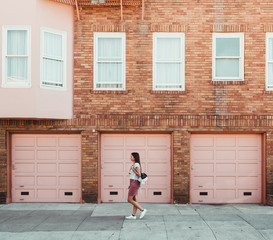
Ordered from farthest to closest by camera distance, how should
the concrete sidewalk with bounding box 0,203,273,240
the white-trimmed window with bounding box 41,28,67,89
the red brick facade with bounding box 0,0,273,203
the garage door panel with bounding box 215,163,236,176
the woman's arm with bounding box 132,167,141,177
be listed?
the garage door panel with bounding box 215,163,236,176
the red brick facade with bounding box 0,0,273,203
the white-trimmed window with bounding box 41,28,67,89
the woman's arm with bounding box 132,167,141,177
the concrete sidewalk with bounding box 0,203,273,240

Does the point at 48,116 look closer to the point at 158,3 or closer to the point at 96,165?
the point at 96,165

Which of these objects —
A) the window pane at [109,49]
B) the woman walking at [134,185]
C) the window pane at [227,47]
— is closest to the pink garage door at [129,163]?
the woman walking at [134,185]

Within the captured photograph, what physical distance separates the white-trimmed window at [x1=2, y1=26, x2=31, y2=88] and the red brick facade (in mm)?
1297

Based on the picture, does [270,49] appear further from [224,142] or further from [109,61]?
[109,61]

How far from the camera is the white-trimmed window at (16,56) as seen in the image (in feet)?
29.4

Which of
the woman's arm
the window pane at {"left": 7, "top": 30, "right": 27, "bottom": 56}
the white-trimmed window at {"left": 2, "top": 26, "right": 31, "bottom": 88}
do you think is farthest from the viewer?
the window pane at {"left": 7, "top": 30, "right": 27, "bottom": 56}

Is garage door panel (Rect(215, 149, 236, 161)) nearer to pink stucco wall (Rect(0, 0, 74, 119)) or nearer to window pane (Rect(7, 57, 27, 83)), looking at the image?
pink stucco wall (Rect(0, 0, 74, 119))

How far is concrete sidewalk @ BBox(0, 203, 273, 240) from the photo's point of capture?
6602mm

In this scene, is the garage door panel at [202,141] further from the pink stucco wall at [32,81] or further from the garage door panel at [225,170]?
the pink stucco wall at [32,81]

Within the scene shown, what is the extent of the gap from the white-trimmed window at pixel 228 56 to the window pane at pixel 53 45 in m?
4.75

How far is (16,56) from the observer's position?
9.02m

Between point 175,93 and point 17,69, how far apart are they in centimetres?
471

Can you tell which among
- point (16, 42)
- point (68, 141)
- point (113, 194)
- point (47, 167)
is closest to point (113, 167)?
point (113, 194)

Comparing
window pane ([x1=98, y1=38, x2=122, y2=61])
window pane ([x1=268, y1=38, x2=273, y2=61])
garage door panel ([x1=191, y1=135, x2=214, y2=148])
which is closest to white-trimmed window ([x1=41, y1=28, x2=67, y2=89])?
window pane ([x1=98, y1=38, x2=122, y2=61])
